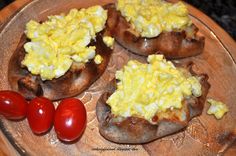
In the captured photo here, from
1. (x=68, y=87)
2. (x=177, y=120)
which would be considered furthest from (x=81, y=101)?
(x=177, y=120)

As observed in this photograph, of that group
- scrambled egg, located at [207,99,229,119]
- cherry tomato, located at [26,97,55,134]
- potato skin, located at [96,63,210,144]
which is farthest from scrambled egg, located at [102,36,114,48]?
scrambled egg, located at [207,99,229,119]

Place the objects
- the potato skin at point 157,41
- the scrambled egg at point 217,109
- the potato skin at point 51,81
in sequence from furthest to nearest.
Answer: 1. the potato skin at point 157,41
2. the scrambled egg at point 217,109
3. the potato skin at point 51,81

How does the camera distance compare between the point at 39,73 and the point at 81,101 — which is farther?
the point at 81,101

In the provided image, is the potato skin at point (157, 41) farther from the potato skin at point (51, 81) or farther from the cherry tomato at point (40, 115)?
the cherry tomato at point (40, 115)

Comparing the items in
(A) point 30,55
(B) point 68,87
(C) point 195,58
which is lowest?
(C) point 195,58

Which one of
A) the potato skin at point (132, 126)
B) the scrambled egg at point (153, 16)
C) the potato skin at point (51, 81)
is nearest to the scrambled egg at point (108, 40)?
the potato skin at point (51, 81)

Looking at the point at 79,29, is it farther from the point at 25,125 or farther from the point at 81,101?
the point at 25,125

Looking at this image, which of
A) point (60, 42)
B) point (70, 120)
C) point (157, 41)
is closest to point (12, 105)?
point (70, 120)

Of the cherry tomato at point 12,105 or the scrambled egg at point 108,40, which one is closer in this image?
the cherry tomato at point 12,105
